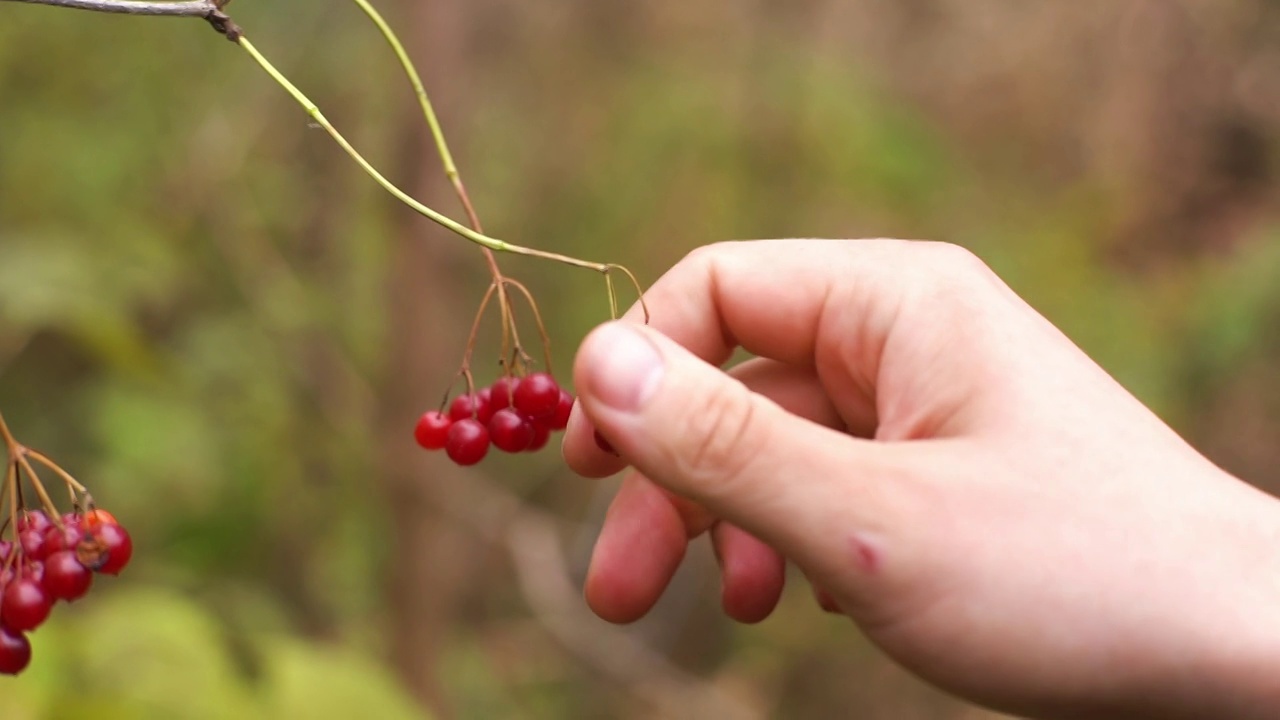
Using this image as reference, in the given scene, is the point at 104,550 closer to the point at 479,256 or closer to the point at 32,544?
the point at 32,544

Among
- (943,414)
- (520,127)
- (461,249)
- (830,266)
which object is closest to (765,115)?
(520,127)

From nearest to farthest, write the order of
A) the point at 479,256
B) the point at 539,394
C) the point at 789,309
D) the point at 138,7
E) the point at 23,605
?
1. the point at 138,7
2. the point at 23,605
3. the point at 539,394
4. the point at 789,309
5. the point at 479,256

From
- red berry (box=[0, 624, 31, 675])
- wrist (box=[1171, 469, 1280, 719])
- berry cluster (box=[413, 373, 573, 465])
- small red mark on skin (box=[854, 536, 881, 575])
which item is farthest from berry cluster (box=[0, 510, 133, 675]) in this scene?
wrist (box=[1171, 469, 1280, 719])

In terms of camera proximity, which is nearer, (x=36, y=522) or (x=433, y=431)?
(x=36, y=522)

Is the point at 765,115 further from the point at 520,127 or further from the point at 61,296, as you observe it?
the point at 61,296

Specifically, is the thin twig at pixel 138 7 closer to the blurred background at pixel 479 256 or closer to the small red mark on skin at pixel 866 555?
the small red mark on skin at pixel 866 555

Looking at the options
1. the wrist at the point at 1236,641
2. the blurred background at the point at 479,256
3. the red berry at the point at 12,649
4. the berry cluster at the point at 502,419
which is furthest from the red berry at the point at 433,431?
the wrist at the point at 1236,641

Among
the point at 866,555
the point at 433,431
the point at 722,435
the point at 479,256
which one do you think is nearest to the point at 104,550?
the point at 433,431
